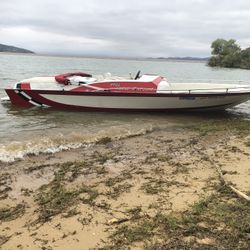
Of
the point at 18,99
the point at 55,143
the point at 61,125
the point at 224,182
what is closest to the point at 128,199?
the point at 224,182

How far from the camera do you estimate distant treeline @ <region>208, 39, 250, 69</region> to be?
3593 inches

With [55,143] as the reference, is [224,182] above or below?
above

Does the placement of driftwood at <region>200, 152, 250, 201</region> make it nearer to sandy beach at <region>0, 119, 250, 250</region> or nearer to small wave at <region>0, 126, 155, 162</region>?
sandy beach at <region>0, 119, 250, 250</region>

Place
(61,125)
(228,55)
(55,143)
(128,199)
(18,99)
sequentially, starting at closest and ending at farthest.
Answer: (128,199), (55,143), (61,125), (18,99), (228,55)

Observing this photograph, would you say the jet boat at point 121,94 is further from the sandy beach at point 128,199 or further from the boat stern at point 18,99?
the sandy beach at point 128,199

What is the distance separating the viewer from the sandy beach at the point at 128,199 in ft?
14.3

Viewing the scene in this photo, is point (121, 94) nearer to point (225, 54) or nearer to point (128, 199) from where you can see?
point (128, 199)

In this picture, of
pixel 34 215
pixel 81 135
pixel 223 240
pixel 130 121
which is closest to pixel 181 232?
pixel 223 240

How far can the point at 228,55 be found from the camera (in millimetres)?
92625

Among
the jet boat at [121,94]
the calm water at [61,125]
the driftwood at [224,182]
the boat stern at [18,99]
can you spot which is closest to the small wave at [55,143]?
the calm water at [61,125]

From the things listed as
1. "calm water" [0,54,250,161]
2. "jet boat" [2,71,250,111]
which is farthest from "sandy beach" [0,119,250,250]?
"jet boat" [2,71,250,111]

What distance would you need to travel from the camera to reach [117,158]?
8.01 meters

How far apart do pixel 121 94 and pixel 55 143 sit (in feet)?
15.7

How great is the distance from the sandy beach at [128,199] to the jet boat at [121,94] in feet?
15.2
